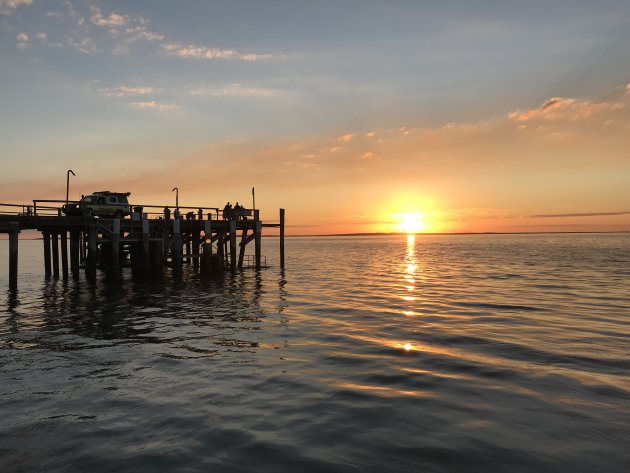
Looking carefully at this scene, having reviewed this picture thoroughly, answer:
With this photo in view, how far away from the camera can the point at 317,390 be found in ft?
30.5

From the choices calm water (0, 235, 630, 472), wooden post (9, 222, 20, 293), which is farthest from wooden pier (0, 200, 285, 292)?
calm water (0, 235, 630, 472)

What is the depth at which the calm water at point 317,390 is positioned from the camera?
21.5 ft

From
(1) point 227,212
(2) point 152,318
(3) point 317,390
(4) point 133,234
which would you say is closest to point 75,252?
(4) point 133,234

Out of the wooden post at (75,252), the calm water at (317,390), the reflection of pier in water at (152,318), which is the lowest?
the reflection of pier in water at (152,318)

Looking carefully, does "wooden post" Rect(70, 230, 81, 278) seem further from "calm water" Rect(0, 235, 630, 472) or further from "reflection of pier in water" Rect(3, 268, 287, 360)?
"calm water" Rect(0, 235, 630, 472)

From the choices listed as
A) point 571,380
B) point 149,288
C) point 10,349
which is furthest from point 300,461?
point 149,288

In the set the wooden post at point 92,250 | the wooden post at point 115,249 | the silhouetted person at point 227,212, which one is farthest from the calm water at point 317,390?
the silhouetted person at point 227,212

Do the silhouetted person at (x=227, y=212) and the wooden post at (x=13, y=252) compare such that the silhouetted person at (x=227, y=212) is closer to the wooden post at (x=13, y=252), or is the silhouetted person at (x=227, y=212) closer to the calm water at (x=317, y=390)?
the wooden post at (x=13, y=252)

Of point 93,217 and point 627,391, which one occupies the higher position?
point 93,217

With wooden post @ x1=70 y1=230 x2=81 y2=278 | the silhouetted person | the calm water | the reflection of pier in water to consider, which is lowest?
the reflection of pier in water

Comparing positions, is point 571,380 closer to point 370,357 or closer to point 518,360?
point 518,360

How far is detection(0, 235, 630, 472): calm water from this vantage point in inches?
258

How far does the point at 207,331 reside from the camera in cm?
1534

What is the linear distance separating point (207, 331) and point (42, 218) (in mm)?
17716
